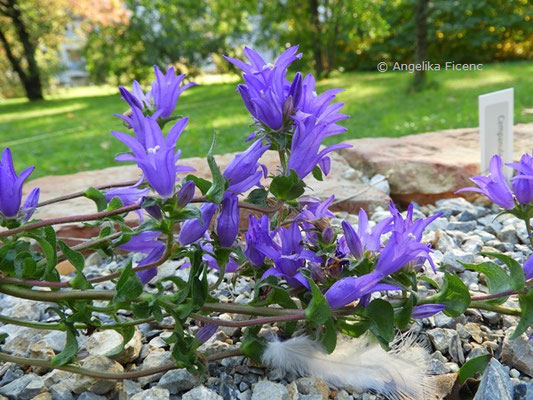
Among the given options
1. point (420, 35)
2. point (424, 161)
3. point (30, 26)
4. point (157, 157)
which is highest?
point (30, 26)

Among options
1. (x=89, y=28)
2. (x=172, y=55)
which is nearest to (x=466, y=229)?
(x=172, y=55)

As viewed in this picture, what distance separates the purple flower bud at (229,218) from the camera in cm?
86

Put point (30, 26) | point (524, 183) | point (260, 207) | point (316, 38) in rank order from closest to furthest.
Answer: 1. point (260, 207)
2. point (524, 183)
3. point (316, 38)
4. point (30, 26)

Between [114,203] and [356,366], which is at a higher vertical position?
[114,203]

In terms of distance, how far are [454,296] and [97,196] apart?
A: 0.60 metres

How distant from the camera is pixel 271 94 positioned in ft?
2.94

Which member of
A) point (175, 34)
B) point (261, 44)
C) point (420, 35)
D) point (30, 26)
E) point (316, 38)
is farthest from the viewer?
point (30, 26)

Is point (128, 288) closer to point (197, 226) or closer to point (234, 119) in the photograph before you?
point (197, 226)

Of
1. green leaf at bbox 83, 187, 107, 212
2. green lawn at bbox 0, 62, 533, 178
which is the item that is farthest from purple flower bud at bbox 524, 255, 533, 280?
green lawn at bbox 0, 62, 533, 178

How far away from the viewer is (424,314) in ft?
3.03

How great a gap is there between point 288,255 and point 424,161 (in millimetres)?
1554

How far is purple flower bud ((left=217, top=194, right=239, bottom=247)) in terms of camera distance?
2.82 feet

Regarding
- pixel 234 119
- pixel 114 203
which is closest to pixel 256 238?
pixel 114 203

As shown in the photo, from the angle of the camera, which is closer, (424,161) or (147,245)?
(147,245)
